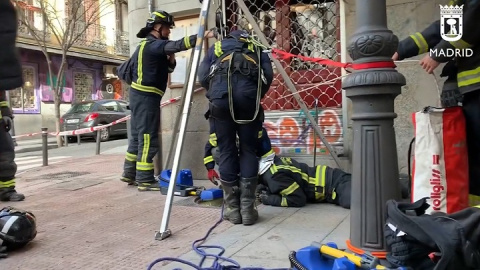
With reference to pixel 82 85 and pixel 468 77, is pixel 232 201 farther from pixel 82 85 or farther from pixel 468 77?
pixel 82 85

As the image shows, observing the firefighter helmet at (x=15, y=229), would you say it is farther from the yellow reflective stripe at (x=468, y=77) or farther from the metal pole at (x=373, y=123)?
the yellow reflective stripe at (x=468, y=77)

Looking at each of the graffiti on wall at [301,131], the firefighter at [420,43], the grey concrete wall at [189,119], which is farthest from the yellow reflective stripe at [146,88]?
the firefighter at [420,43]

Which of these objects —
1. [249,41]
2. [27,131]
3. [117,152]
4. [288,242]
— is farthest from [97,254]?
[27,131]

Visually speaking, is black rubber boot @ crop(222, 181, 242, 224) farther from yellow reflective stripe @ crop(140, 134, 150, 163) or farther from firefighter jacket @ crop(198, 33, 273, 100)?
yellow reflective stripe @ crop(140, 134, 150, 163)

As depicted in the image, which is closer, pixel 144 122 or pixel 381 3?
pixel 381 3

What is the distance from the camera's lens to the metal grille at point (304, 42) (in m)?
5.59

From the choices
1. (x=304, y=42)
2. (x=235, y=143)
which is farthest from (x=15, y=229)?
(x=304, y=42)

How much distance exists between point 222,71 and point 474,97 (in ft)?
6.62

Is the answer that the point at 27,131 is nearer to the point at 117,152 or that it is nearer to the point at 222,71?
the point at 117,152

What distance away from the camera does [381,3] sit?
266 cm

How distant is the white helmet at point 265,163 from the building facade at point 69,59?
46.9 ft

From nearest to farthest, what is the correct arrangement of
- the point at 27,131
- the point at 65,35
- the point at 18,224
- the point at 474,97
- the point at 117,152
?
the point at 474,97
the point at 18,224
the point at 117,152
the point at 65,35
the point at 27,131

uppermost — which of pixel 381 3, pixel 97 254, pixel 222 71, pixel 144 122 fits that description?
pixel 381 3

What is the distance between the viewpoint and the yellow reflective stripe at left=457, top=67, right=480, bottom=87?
9.57 ft
